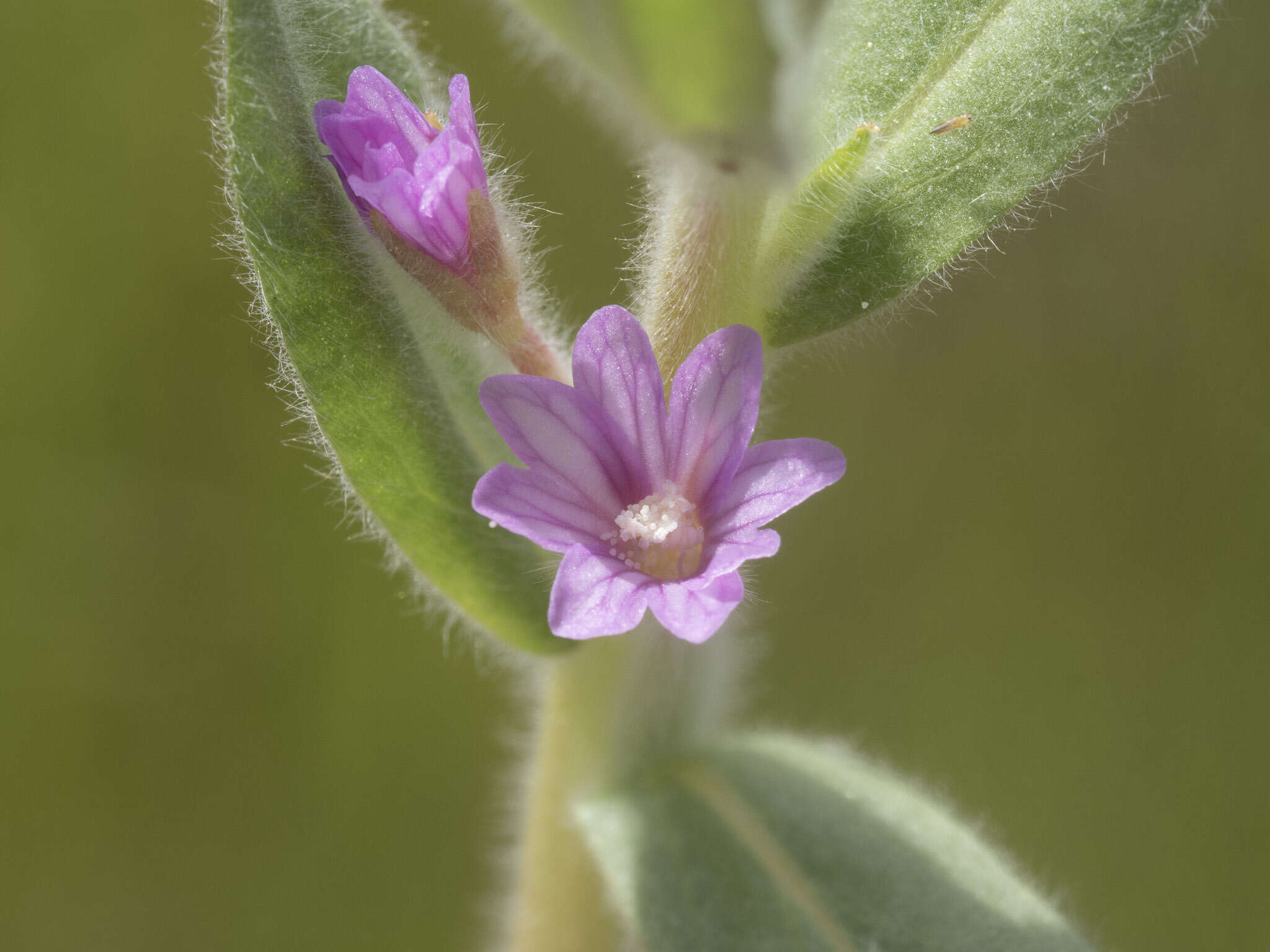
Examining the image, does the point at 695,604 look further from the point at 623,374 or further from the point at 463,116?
the point at 463,116

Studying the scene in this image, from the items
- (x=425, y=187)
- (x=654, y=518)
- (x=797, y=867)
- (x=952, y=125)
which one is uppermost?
(x=952, y=125)

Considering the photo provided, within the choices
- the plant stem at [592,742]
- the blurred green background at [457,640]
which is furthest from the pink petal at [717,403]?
the blurred green background at [457,640]

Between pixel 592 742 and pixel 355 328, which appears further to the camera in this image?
pixel 592 742

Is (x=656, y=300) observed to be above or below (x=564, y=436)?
above

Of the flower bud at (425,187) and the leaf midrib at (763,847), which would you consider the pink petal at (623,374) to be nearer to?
the flower bud at (425,187)

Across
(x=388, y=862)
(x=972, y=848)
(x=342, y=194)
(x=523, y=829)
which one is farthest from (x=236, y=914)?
(x=342, y=194)

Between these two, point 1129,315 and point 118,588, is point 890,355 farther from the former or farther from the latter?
point 118,588

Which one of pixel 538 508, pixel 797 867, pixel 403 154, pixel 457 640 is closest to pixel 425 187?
pixel 403 154
